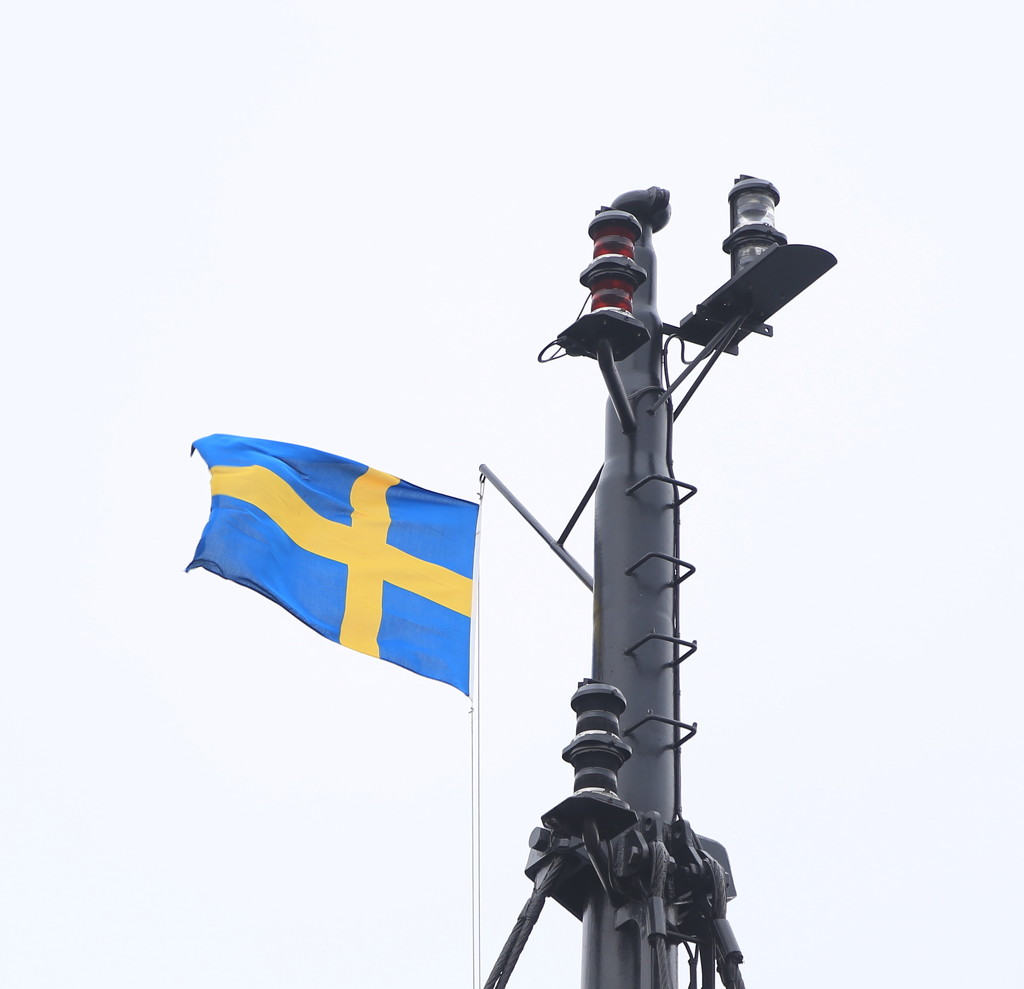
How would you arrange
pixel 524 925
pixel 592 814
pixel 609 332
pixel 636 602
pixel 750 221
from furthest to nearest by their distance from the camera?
1. pixel 750 221
2. pixel 636 602
3. pixel 609 332
4. pixel 524 925
5. pixel 592 814

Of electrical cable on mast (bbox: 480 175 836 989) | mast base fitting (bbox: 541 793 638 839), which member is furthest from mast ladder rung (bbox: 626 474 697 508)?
mast base fitting (bbox: 541 793 638 839)

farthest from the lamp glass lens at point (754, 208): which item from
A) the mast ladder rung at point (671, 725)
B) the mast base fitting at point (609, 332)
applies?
the mast ladder rung at point (671, 725)

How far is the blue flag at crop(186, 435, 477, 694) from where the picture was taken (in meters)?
11.2

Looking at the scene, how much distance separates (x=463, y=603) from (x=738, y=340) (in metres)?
3.29

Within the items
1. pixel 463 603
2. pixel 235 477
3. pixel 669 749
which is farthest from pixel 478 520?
pixel 669 749

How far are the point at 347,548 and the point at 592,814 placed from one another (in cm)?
523

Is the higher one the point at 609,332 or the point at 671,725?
the point at 609,332

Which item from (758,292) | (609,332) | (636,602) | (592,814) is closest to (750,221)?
(758,292)

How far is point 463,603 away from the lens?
11.5 m

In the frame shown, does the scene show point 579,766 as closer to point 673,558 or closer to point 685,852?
point 685,852

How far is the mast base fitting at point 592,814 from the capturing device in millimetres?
6801

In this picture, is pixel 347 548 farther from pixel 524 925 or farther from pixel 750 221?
pixel 524 925

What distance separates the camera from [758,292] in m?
8.73

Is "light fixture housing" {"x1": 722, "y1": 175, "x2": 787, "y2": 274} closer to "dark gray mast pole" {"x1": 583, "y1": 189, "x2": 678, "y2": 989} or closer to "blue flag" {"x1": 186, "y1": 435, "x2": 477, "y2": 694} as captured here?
"dark gray mast pole" {"x1": 583, "y1": 189, "x2": 678, "y2": 989}
